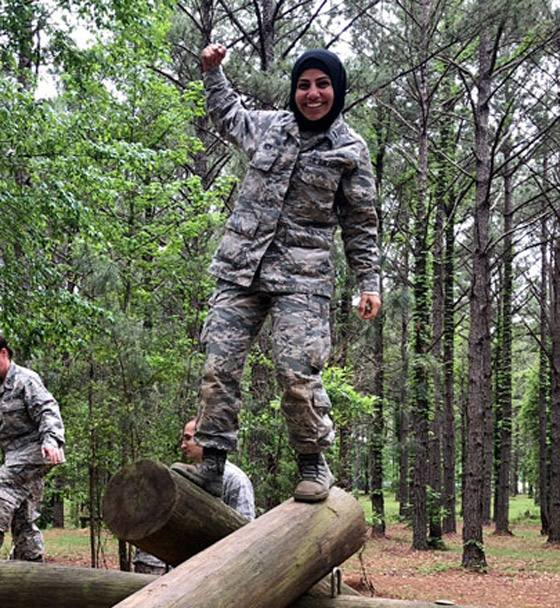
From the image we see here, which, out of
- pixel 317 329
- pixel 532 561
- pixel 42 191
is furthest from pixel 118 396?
pixel 532 561

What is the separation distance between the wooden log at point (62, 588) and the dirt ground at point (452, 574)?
5034 millimetres

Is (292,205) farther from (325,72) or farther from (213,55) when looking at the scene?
(213,55)

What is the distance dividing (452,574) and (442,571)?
33 centimetres

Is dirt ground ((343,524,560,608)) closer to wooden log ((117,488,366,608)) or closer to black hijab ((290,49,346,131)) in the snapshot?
wooden log ((117,488,366,608))

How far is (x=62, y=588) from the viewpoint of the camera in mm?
4230

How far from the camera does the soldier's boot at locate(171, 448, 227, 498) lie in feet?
13.3

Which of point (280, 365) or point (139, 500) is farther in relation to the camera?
point (280, 365)

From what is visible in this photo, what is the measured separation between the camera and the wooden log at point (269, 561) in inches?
117

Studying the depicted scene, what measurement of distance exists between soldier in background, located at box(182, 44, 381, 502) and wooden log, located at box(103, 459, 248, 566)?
10.1 inches

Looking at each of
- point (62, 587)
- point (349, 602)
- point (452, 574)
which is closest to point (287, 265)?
point (349, 602)

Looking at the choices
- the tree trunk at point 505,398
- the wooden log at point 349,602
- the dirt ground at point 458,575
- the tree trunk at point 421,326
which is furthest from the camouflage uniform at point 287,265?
the tree trunk at point 505,398

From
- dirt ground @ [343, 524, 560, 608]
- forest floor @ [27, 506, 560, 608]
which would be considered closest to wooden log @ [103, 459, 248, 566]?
dirt ground @ [343, 524, 560, 608]

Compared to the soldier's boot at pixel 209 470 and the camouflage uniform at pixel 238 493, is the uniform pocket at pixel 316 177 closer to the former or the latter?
the soldier's boot at pixel 209 470

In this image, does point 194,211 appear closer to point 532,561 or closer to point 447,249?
point 447,249
